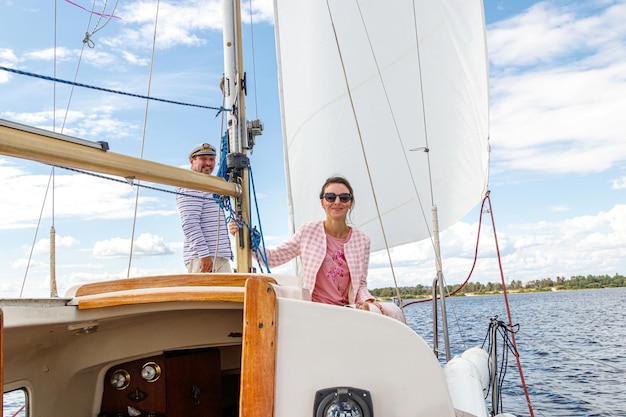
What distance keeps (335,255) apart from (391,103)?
3319 millimetres

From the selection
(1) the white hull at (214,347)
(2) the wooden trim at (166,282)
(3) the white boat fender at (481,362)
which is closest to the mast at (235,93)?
(1) the white hull at (214,347)

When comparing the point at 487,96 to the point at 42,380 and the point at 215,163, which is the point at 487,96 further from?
the point at 42,380

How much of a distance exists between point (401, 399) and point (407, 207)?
4.21 meters

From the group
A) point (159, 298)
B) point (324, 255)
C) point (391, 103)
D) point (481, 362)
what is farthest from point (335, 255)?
point (391, 103)

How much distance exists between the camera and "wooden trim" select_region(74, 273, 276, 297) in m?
2.34

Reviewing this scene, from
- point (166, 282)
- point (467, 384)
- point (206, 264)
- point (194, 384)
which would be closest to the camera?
point (166, 282)

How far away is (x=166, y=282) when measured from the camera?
2367mm

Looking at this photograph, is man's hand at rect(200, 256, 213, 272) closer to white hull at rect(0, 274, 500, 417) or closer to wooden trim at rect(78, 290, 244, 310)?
white hull at rect(0, 274, 500, 417)

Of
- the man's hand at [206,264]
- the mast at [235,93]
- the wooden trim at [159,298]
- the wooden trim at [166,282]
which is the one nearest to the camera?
the wooden trim at [159,298]

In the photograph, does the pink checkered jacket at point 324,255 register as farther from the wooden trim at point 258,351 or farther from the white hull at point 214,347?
the wooden trim at point 258,351

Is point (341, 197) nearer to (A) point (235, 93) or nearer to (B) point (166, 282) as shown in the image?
(B) point (166, 282)

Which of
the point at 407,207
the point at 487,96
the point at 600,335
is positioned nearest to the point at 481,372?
the point at 407,207

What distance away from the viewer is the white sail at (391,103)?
Answer: 5797mm

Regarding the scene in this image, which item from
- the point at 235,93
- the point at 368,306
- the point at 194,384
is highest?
the point at 235,93
